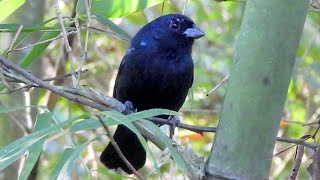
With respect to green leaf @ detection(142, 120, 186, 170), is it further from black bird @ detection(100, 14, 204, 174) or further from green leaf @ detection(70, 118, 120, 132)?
black bird @ detection(100, 14, 204, 174)

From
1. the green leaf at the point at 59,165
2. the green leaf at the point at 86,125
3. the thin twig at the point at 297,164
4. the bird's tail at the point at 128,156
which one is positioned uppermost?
the green leaf at the point at 86,125

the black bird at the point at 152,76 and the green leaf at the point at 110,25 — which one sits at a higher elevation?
the green leaf at the point at 110,25

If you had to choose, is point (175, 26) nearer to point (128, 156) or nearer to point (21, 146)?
point (128, 156)

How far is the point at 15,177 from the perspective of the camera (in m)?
2.43

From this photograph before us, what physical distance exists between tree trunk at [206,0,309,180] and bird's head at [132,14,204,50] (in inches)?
64.2

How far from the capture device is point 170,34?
9.70ft

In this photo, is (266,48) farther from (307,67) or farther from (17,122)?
(307,67)

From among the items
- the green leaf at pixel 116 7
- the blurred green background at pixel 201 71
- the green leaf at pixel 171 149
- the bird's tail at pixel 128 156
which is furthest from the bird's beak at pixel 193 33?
the green leaf at pixel 171 149

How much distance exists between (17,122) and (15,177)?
0.60 ft

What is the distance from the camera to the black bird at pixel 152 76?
2770 millimetres

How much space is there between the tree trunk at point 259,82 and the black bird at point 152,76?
1446 millimetres

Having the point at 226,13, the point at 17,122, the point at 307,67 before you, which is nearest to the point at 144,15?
the point at 226,13

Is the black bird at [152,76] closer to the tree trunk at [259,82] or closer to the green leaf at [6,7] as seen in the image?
the green leaf at [6,7]

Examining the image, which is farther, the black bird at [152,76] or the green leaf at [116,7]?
the black bird at [152,76]
